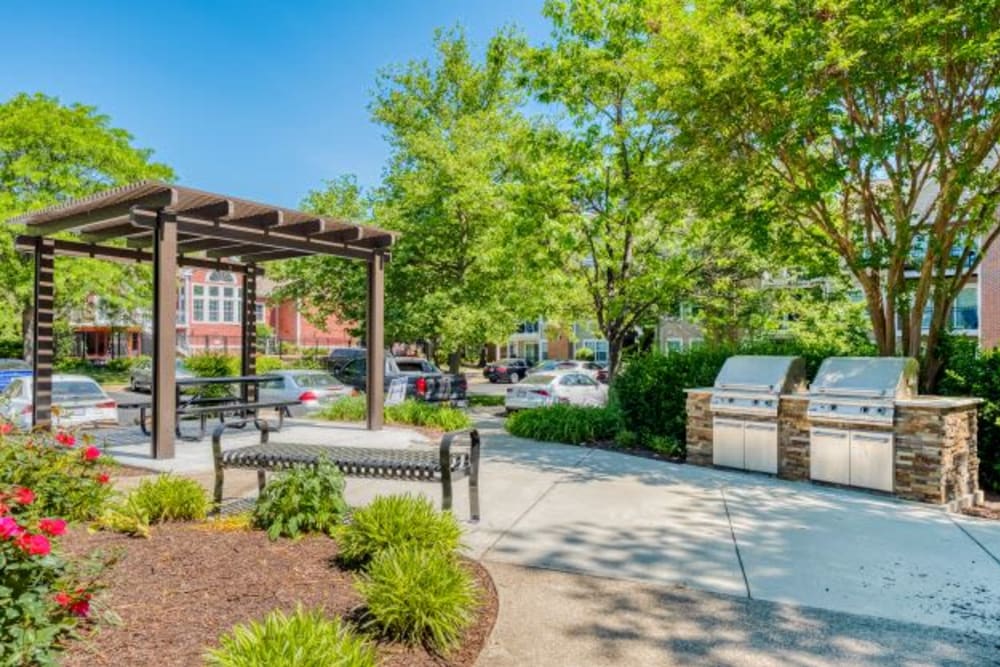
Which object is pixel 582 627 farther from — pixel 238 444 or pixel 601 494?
pixel 238 444

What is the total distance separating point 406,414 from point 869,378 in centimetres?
828

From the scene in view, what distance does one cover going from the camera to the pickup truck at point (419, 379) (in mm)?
16328

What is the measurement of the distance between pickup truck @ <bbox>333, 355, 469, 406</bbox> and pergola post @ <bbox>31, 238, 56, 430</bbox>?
297 inches

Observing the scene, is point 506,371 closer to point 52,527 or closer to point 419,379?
point 419,379

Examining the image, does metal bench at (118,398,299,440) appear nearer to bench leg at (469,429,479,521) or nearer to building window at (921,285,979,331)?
bench leg at (469,429,479,521)

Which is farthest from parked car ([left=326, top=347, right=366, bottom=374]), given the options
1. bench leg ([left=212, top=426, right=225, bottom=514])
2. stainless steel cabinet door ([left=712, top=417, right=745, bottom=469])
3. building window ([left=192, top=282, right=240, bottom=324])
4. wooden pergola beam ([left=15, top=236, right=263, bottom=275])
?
bench leg ([left=212, top=426, right=225, bottom=514])

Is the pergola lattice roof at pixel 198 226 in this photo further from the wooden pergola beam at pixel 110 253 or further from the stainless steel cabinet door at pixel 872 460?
the stainless steel cabinet door at pixel 872 460

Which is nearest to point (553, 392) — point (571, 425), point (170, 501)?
point (571, 425)

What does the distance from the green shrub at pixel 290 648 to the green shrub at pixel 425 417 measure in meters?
9.25

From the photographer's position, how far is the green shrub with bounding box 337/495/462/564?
4.11 meters

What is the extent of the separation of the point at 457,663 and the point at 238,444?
708 centimetres

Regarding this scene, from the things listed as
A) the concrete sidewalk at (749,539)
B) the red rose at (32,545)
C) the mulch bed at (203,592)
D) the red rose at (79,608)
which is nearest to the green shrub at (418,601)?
the mulch bed at (203,592)

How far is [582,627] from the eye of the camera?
12.1ft

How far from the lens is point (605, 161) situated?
13.0 meters
